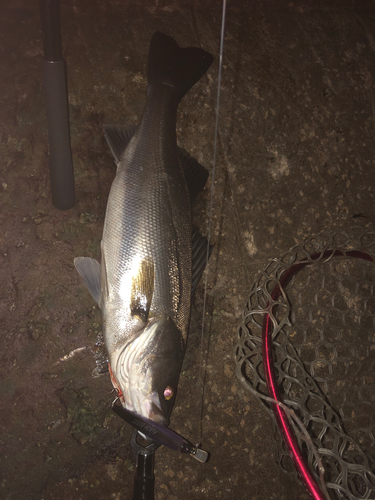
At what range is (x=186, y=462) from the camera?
7.40ft

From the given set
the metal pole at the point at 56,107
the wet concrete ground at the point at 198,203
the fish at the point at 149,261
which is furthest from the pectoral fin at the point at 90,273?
the metal pole at the point at 56,107

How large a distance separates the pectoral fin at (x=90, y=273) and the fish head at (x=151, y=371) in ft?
1.21

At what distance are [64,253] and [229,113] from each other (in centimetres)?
146

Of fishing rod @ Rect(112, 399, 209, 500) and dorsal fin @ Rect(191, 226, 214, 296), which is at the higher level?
dorsal fin @ Rect(191, 226, 214, 296)

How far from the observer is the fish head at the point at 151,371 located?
1808 millimetres

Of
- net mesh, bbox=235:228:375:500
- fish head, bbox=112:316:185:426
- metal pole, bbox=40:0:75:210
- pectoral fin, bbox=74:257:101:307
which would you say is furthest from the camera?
net mesh, bbox=235:228:375:500

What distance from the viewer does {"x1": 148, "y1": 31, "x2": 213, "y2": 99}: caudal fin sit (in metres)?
2.14

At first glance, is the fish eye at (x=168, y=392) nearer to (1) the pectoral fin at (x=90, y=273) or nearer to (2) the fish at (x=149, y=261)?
(2) the fish at (x=149, y=261)

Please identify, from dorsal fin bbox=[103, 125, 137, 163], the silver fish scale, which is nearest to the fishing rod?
the silver fish scale

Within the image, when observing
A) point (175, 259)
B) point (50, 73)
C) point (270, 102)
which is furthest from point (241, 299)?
point (50, 73)

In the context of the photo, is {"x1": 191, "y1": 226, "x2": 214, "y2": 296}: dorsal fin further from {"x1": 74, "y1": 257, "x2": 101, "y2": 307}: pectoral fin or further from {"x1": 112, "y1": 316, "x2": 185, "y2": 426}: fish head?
{"x1": 74, "y1": 257, "x2": 101, "y2": 307}: pectoral fin

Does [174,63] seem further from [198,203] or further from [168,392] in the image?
[168,392]

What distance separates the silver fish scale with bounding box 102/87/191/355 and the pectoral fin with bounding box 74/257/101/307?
9cm

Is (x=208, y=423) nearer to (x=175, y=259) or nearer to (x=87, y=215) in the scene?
(x=175, y=259)
